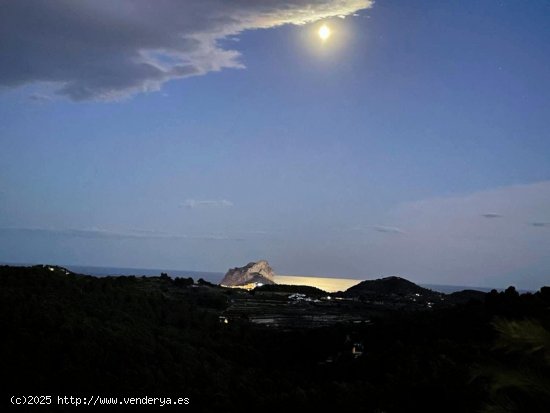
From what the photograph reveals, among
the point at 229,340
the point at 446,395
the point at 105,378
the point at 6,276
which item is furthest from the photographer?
the point at 229,340

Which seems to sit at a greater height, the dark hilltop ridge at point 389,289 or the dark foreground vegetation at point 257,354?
the dark hilltop ridge at point 389,289

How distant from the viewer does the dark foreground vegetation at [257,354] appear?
1431 cm

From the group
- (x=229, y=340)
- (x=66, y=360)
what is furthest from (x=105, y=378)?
(x=229, y=340)

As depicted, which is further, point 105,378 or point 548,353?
point 105,378

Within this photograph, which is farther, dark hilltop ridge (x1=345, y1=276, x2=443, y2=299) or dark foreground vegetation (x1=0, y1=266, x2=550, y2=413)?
dark hilltop ridge (x1=345, y1=276, x2=443, y2=299)

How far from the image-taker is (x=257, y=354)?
58.3 meters

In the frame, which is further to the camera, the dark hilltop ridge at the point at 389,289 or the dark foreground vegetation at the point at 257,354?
the dark hilltop ridge at the point at 389,289

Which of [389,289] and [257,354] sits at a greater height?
[389,289]

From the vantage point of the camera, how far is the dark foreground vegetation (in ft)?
47.0

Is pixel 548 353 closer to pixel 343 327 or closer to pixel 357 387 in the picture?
pixel 357 387

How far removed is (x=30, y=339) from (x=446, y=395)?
26.8 meters

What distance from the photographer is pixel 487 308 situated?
6106 cm

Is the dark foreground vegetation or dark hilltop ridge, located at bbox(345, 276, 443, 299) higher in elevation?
dark hilltop ridge, located at bbox(345, 276, 443, 299)

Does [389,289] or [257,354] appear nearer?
[257,354]
